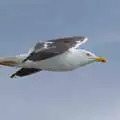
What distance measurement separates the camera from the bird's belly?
7106 cm

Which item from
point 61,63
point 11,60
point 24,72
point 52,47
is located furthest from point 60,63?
point 24,72

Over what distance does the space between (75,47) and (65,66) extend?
141 inches

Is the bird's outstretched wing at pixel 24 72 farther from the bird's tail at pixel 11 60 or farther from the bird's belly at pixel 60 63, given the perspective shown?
the bird's belly at pixel 60 63

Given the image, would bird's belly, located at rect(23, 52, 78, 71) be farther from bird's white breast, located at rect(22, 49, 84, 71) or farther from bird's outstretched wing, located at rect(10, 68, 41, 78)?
bird's outstretched wing, located at rect(10, 68, 41, 78)

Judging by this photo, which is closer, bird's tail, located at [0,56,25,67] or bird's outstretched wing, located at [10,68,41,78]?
bird's tail, located at [0,56,25,67]

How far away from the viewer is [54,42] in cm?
7112

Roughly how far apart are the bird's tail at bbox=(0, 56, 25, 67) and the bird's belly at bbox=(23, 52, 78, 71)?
84.2 inches

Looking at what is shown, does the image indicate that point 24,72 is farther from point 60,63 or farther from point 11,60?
point 60,63

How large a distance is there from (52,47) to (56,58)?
1879mm

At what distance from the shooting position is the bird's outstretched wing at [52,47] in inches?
2697

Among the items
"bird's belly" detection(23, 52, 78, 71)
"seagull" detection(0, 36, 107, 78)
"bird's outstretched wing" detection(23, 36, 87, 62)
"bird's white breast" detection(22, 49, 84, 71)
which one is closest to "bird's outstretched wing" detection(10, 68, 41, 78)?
"seagull" detection(0, 36, 107, 78)

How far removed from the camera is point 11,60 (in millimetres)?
73312

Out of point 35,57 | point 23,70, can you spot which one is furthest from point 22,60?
point 23,70

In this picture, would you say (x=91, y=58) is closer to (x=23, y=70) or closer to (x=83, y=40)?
(x=83, y=40)
